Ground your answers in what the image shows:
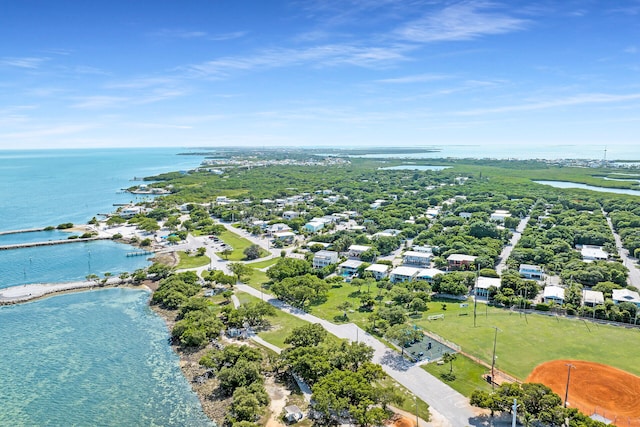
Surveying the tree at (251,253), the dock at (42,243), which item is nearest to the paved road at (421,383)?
the tree at (251,253)

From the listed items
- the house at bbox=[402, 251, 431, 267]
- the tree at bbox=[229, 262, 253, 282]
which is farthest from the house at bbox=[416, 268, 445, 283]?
the tree at bbox=[229, 262, 253, 282]

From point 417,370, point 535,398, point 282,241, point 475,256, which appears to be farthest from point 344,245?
point 535,398

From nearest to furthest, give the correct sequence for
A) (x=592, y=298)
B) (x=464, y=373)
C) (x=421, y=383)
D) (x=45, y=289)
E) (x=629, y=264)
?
(x=421, y=383) → (x=464, y=373) → (x=592, y=298) → (x=45, y=289) → (x=629, y=264)

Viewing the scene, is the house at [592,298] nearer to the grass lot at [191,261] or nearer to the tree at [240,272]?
the tree at [240,272]

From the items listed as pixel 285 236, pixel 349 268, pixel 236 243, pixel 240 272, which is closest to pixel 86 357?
pixel 240 272

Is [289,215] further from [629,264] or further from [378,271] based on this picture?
[629,264]

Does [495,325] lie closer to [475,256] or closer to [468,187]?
[475,256]
